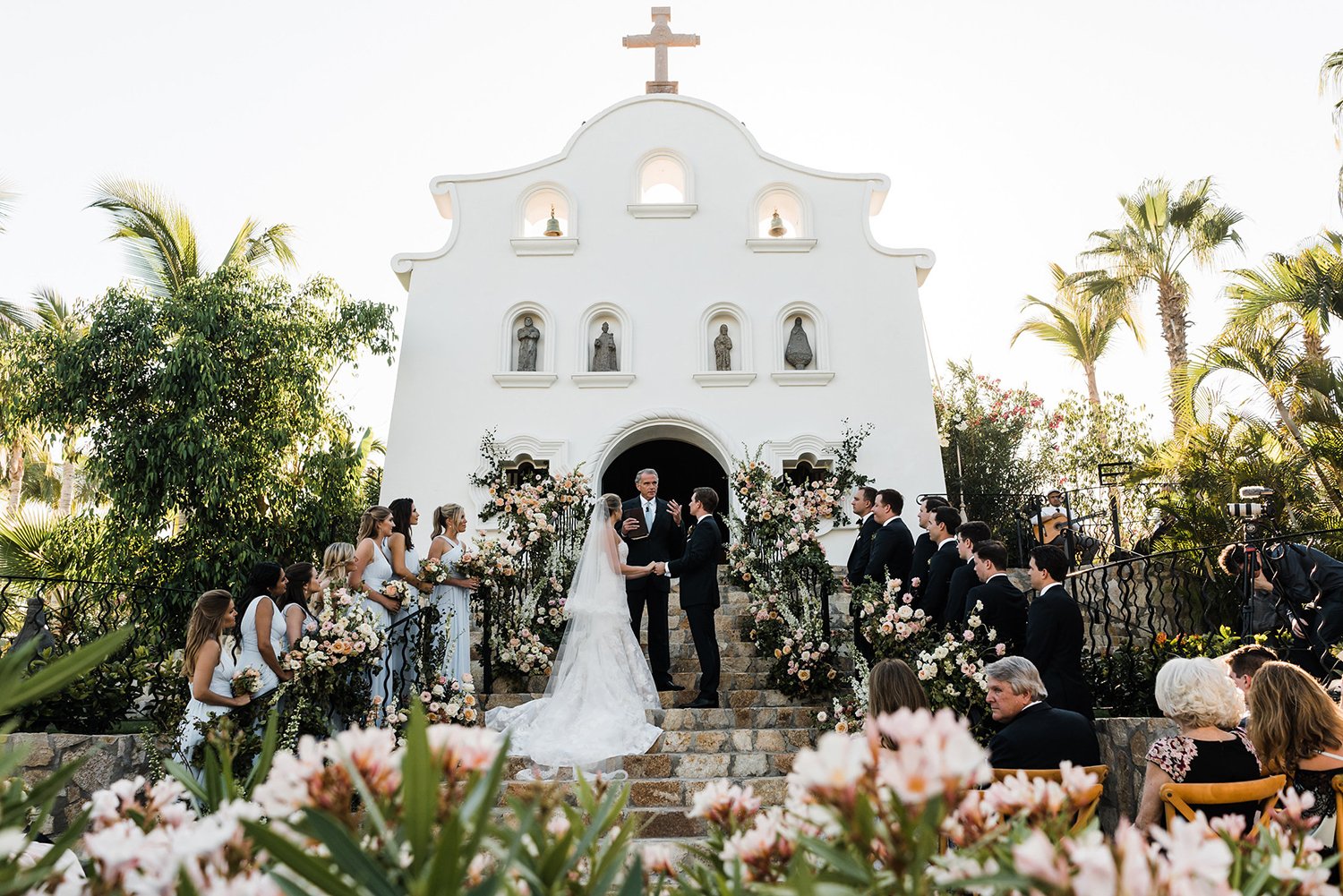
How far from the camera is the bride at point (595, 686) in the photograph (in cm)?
702

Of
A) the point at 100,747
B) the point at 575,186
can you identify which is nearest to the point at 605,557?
the point at 100,747

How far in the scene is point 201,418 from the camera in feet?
42.3

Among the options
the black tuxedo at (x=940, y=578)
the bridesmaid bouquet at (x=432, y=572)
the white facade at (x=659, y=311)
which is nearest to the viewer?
the black tuxedo at (x=940, y=578)

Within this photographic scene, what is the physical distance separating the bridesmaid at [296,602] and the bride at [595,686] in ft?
5.19

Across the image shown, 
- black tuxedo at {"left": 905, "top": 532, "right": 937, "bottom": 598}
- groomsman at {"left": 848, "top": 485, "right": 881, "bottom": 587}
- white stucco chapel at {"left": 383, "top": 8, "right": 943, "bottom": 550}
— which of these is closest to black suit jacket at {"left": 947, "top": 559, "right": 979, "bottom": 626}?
black tuxedo at {"left": 905, "top": 532, "right": 937, "bottom": 598}

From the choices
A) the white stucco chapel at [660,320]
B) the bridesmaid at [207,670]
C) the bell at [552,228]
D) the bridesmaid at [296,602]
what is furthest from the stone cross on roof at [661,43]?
the bridesmaid at [207,670]

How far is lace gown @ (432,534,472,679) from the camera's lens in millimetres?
7984

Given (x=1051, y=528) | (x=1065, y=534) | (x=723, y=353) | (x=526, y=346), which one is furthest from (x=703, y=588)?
(x=526, y=346)

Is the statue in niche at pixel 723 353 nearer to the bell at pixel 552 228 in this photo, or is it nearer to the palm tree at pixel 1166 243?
the bell at pixel 552 228

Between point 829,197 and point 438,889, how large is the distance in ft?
51.0

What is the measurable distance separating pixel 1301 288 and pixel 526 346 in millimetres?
10084

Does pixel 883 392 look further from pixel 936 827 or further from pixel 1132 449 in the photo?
pixel 936 827

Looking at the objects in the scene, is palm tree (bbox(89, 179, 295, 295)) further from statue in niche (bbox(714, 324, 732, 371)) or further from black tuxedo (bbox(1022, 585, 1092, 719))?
black tuxedo (bbox(1022, 585, 1092, 719))

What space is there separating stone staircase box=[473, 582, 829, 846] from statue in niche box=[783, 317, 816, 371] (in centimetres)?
663
